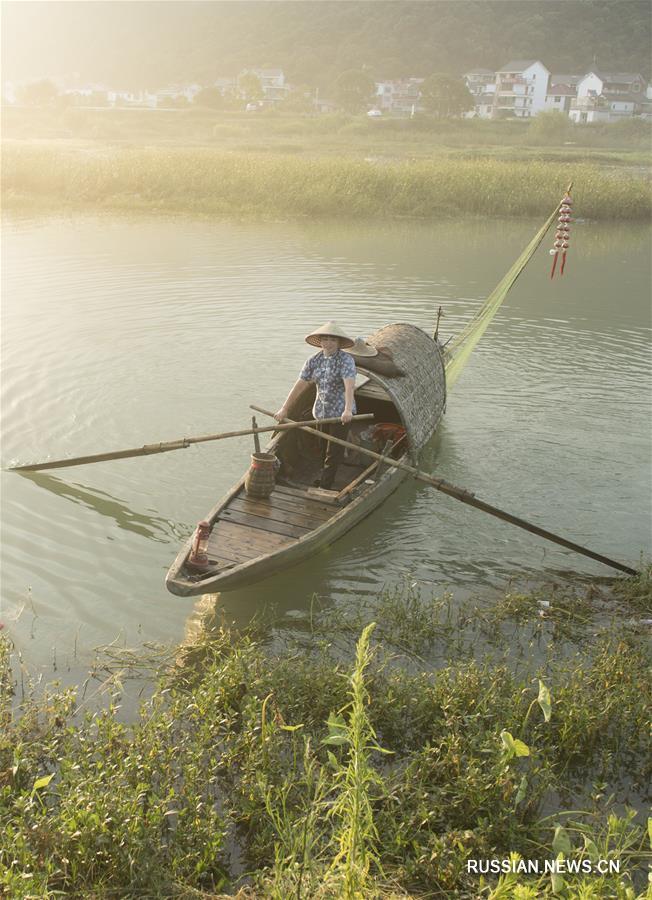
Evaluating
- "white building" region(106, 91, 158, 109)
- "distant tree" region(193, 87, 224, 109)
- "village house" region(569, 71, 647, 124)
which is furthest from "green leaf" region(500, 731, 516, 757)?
"white building" region(106, 91, 158, 109)

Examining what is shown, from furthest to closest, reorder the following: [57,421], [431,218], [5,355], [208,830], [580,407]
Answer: [431,218]
[5,355]
[580,407]
[57,421]
[208,830]

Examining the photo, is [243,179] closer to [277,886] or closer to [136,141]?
[136,141]

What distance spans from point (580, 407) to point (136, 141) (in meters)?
47.9

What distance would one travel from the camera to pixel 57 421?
12391 mm

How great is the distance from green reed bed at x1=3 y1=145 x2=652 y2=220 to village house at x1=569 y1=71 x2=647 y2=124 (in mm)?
→ 63745

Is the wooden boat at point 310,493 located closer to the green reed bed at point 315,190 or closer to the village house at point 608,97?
the green reed bed at point 315,190

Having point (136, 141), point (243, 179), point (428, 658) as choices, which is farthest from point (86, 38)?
point (428, 658)

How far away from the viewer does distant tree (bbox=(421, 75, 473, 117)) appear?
79938 mm

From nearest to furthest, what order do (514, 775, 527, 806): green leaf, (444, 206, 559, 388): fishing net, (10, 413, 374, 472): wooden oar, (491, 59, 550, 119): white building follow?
(514, 775, 527, 806): green leaf, (10, 413, 374, 472): wooden oar, (444, 206, 559, 388): fishing net, (491, 59, 550, 119): white building

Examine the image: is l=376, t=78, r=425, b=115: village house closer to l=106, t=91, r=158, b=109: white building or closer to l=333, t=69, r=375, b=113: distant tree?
l=333, t=69, r=375, b=113: distant tree

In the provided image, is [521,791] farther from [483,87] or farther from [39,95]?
[483,87]

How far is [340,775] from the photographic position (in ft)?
15.6

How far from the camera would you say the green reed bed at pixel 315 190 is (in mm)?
30219

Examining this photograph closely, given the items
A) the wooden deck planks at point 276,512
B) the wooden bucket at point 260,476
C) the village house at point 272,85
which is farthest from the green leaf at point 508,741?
the village house at point 272,85
